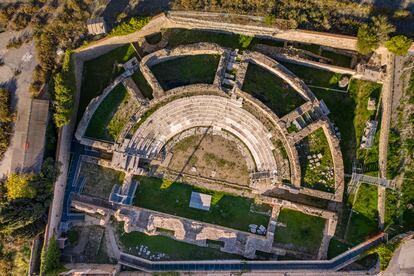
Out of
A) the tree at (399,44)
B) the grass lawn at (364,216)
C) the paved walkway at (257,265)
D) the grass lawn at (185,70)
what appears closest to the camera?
the tree at (399,44)

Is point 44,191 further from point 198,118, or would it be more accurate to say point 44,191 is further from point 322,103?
point 322,103

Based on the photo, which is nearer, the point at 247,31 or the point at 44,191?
the point at 44,191

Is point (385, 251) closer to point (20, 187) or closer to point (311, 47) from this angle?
point (311, 47)

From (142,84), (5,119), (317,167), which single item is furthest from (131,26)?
(317,167)

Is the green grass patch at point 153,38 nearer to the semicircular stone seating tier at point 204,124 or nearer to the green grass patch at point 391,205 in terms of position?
the semicircular stone seating tier at point 204,124

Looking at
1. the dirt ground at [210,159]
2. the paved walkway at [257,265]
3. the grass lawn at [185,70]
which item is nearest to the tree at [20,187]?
the paved walkway at [257,265]

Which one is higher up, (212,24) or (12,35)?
(212,24)

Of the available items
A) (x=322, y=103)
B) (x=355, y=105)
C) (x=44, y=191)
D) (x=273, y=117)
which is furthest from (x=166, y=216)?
(x=355, y=105)
